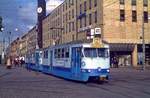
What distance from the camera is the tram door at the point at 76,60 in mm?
26402

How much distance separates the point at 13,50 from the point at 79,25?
116350mm

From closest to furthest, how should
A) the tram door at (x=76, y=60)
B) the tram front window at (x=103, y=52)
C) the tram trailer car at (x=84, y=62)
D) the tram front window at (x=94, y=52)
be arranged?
the tram trailer car at (x=84, y=62) → the tram front window at (x=94, y=52) → the tram front window at (x=103, y=52) → the tram door at (x=76, y=60)

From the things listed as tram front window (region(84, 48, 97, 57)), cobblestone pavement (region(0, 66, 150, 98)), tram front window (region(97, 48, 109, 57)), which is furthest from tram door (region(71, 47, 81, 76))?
tram front window (region(97, 48, 109, 57))

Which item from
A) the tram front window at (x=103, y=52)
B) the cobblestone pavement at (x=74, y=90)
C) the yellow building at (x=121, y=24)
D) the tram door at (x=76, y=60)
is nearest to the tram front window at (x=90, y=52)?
the tram front window at (x=103, y=52)

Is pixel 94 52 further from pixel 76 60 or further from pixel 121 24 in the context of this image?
pixel 121 24

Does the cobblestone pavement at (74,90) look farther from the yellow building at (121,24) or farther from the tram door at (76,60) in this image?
the yellow building at (121,24)

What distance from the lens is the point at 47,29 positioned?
110125mm

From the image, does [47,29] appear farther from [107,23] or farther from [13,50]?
[13,50]

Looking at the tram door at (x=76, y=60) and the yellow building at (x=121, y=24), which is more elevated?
the yellow building at (x=121, y=24)

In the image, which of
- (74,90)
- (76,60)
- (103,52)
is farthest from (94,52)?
(74,90)

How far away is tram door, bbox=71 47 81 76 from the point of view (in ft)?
86.6

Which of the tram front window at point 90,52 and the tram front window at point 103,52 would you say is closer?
the tram front window at point 90,52

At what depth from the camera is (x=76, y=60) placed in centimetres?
2694

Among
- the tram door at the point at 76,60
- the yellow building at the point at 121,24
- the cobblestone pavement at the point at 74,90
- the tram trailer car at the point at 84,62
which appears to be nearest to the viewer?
the cobblestone pavement at the point at 74,90
